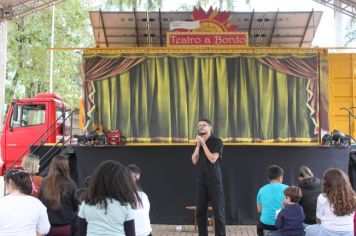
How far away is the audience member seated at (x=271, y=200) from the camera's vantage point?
20.3 feet

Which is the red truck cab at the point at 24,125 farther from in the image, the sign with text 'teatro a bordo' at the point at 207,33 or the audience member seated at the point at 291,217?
the audience member seated at the point at 291,217

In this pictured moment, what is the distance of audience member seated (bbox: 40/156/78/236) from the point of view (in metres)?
5.08

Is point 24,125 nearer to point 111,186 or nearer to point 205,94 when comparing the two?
point 205,94

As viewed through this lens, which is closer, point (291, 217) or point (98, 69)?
point (291, 217)

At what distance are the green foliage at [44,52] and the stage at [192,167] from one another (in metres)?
17.1

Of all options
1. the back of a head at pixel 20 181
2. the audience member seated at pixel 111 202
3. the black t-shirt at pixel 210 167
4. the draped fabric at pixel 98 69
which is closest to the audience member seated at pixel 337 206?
the black t-shirt at pixel 210 167

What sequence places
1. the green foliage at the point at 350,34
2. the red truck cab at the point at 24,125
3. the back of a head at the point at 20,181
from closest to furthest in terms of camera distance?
the back of a head at the point at 20,181, the red truck cab at the point at 24,125, the green foliage at the point at 350,34

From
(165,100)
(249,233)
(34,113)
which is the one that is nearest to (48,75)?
(34,113)

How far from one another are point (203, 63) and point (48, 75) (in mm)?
20349

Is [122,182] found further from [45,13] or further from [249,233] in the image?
[45,13]

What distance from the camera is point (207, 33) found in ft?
33.7

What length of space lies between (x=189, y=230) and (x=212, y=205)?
2.66 m

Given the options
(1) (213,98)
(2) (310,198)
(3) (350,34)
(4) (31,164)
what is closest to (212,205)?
(2) (310,198)

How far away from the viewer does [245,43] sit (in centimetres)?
1020
